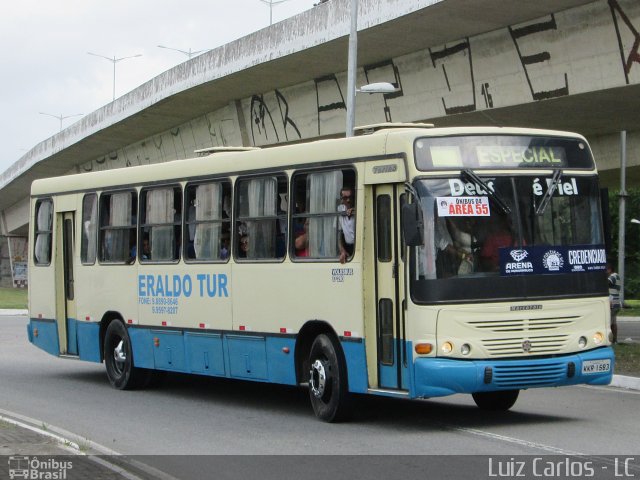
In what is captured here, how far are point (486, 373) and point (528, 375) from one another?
45 centimetres

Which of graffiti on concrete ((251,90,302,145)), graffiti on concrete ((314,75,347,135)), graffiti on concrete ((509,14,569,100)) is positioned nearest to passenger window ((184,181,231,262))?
graffiti on concrete ((509,14,569,100))

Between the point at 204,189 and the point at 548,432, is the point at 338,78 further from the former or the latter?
the point at 548,432

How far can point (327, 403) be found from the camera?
1313 cm

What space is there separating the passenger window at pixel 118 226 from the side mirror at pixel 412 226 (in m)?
6.39

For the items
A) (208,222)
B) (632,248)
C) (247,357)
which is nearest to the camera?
(247,357)

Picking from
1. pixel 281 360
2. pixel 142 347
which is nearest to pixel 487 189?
pixel 281 360

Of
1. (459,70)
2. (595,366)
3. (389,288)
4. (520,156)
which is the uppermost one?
(459,70)

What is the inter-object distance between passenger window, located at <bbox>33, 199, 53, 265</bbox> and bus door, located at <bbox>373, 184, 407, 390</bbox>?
323 inches

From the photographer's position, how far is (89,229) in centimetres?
1855

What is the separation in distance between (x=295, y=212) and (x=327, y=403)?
7.03 ft

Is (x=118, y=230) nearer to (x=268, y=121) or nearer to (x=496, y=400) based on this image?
(x=496, y=400)

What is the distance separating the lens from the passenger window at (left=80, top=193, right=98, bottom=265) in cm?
1838

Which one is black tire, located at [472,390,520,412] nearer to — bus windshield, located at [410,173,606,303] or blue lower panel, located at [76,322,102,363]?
bus windshield, located at [410,173,606,303]

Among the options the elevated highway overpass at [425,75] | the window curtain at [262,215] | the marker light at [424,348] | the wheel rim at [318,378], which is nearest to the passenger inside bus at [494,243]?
the marker light at [424,348]
